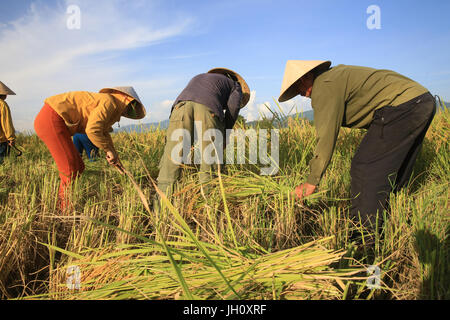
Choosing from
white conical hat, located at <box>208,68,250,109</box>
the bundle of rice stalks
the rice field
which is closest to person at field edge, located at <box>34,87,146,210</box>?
the rice field

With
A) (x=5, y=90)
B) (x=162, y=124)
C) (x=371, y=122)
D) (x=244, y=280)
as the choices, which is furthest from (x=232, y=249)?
(x=5, y=90)

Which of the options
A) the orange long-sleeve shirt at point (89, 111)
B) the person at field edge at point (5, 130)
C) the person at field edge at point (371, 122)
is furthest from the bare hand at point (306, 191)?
the person at field edge at point (5, 130)

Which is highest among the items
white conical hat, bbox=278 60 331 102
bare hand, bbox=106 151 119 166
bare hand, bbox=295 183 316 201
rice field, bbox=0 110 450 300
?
white conical hat, bbox=278 60 331 102

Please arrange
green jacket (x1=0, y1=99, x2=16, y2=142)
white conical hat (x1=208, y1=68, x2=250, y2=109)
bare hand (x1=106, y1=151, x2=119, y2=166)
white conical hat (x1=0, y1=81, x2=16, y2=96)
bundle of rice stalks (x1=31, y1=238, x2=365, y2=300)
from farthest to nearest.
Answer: white conical hat (x1=0, y1=81, x2=16, y2=96) < green jacket (x1=0, y1=99, x2=16, y2=142) < white conical hat (x1=208, y1=68, x2=250, y2=109) < bare hand (x1=106, y1=151, x2=119, y2=166) < bundle of rice stalks (x1=31, y1=238, x2=365, y2=300)

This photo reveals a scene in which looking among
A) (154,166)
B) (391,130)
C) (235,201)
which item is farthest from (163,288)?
(154,166)

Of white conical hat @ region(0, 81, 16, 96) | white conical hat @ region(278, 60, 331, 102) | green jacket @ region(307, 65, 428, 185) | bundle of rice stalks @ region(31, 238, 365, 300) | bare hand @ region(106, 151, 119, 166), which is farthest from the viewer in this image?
white conical hat @ region(0, 81, 16, 96)

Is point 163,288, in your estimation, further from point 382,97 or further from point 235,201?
point 382,97

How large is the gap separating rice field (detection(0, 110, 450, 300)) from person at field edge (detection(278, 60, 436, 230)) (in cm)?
13

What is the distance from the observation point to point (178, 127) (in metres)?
2.20

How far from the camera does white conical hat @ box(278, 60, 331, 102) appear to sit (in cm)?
173

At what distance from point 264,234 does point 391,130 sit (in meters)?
1.13

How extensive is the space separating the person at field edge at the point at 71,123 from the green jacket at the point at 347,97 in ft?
5.85

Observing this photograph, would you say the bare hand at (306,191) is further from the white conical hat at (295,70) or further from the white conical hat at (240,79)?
the white conical hat at (240,79)

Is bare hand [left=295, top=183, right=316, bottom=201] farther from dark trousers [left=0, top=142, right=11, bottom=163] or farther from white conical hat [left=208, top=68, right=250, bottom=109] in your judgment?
dark trousers [left=0, top=142, right=11, bottom=163]
